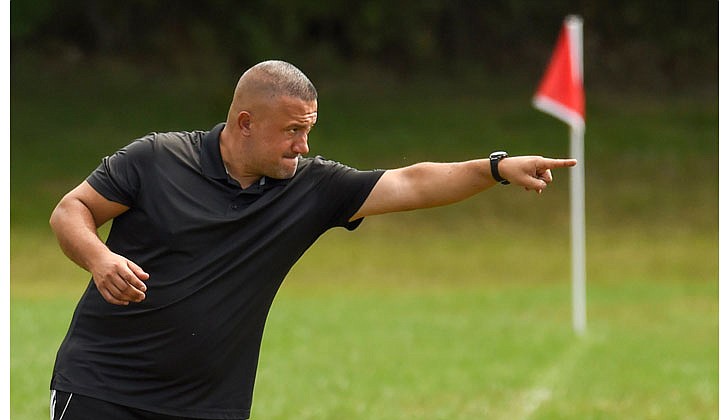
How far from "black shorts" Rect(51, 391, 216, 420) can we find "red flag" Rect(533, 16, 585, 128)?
11872mm

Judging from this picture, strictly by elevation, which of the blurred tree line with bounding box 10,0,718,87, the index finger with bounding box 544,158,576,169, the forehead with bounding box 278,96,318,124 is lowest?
the blurred tree line with bounding box 10,0,718,87

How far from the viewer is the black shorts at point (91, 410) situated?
5008mm

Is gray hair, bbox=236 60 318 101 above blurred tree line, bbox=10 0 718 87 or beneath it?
above

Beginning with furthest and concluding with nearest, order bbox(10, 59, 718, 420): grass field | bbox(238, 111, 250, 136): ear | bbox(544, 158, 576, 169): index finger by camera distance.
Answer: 1. bbox(10, 59, 718, 420): grass field
2. bbox(238, 111, 250, 136): ear
3. bbox(544, 158, 576, 169): index finger

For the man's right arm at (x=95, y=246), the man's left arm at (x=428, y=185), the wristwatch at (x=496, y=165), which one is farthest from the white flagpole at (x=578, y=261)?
the man's right arm at (x=95, y=246)

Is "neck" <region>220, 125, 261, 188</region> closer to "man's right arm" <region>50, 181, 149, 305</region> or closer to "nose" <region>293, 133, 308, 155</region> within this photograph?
"nose" <region>293, 133, 308, 155</region>

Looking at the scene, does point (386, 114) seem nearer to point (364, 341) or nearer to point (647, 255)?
point (647, 255)

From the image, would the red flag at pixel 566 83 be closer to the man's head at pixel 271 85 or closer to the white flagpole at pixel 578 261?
the white flagpole at pixel 578 261

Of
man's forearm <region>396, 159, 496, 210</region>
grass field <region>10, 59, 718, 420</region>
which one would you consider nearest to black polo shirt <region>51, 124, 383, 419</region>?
man's forearm <region>396, 159, 496, 210</region>

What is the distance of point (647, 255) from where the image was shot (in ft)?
77.5

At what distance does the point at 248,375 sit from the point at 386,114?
101 feet

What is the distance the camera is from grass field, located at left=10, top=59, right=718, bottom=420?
11492 millimetres

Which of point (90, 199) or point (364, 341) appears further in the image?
point (364, 341)

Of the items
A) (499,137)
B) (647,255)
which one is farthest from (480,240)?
(499,137)
